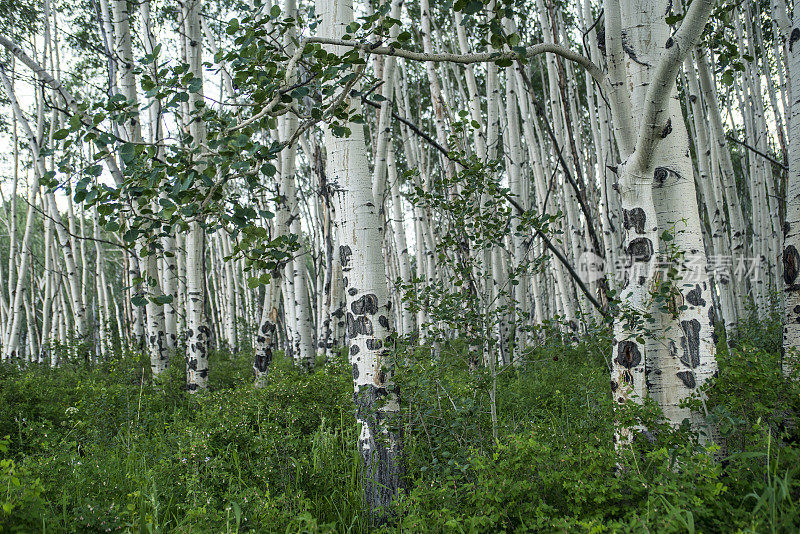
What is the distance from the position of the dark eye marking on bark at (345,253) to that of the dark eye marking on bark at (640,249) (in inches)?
57.1

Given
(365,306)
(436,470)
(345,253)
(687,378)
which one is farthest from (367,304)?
(687,378)

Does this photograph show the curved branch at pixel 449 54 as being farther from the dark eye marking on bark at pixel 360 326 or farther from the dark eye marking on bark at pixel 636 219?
the dark eye marking on bark at pixel 360 326

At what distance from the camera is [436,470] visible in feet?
8.54

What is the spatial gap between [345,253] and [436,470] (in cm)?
125

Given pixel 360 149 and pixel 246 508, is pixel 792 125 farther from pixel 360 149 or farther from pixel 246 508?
pixel 246 508

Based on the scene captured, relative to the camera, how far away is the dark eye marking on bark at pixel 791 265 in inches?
122

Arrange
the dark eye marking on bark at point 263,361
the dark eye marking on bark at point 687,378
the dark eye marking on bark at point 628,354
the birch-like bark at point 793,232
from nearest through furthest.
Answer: the dark eye marking on bark at point 687,378 < the dark eye marking on bark at point 628,354 < the birch-like bark at point 793,232 < the dark eye marking on bark at point 263,361

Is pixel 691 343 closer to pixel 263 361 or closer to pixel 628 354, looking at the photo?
pixel 628 354

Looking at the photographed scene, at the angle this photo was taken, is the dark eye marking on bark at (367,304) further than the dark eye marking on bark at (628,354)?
Yes

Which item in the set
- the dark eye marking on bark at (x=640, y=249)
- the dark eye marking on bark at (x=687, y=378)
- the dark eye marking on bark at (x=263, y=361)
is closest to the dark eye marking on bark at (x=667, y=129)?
the dark eye marking on bark at (x=640, y=249)

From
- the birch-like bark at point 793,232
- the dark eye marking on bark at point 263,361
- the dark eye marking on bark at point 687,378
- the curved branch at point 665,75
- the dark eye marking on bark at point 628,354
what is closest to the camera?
the curved branch at point 665,75

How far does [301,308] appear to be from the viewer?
769 cm

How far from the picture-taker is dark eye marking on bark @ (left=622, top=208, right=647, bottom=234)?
2436 millimetres

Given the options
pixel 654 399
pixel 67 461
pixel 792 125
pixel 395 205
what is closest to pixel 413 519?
pixel 654 399
